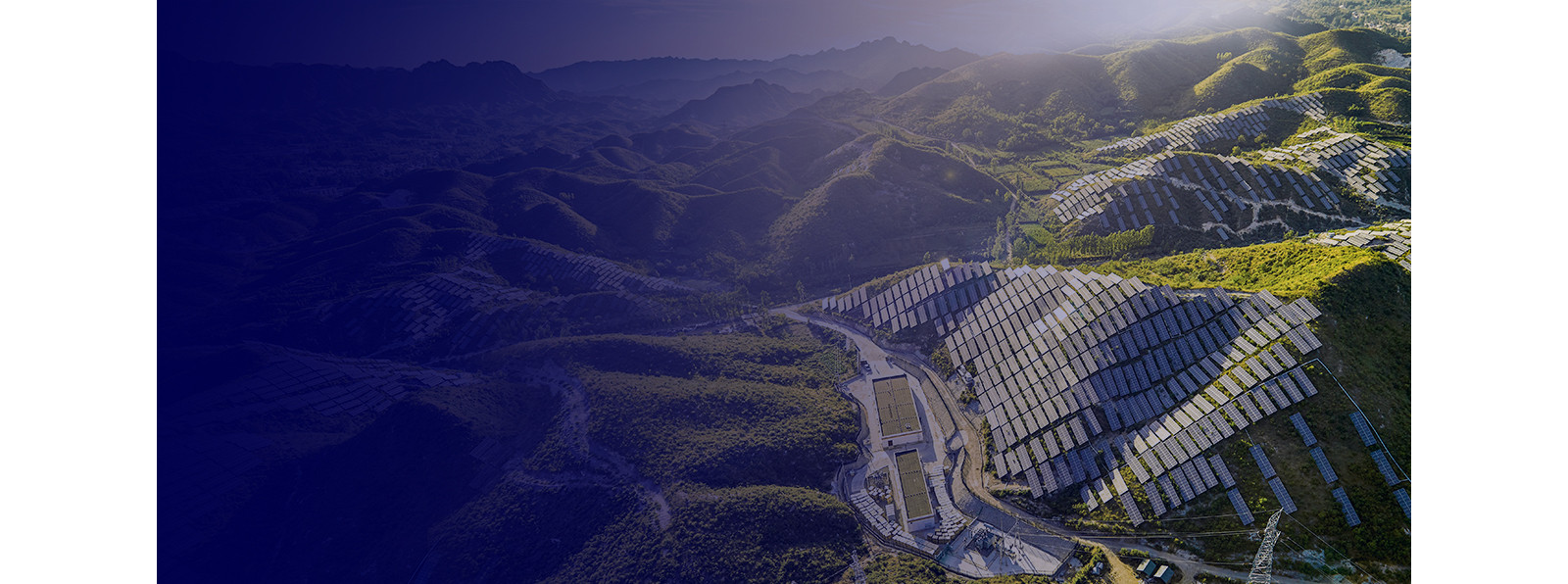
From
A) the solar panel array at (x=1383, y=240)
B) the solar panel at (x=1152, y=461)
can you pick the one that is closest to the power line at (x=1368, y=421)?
the solar panel at (x=1152, y=461)

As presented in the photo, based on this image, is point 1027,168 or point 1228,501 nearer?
point 1228,501

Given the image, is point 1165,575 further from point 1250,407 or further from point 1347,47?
point 1347,47

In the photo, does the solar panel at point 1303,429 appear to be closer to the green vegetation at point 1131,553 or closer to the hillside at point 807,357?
the hillside at point 807,357

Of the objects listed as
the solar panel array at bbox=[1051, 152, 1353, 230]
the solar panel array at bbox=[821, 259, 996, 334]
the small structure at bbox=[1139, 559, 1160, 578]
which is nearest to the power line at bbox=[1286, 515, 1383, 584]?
the small structure at bbox=[1139, 559, 1160, 578]

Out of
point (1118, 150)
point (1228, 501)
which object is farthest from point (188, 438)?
point (1118, 150)

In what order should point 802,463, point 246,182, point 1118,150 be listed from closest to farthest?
1. point 802,463
2. point 1118,150
3. point 246,182

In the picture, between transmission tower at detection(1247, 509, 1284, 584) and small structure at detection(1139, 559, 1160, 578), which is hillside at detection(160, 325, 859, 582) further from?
transmission tower at detection(1247, 509, 1284, 584)

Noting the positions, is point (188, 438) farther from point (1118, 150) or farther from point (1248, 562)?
point (1118, 150)
